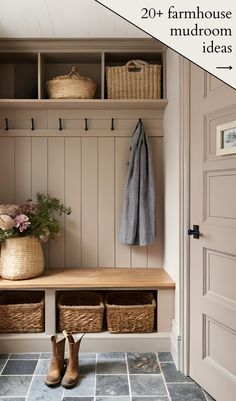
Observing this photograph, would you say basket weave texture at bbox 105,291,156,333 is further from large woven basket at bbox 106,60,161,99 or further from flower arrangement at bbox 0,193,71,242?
large woven basket at bbox 106,60,161,99

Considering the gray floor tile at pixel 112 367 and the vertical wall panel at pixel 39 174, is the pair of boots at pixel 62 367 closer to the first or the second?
the gray floor tile at pixel 112 367

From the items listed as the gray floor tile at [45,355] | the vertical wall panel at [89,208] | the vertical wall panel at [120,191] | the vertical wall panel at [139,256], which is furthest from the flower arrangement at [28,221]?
the gray floor tile at [45,355]

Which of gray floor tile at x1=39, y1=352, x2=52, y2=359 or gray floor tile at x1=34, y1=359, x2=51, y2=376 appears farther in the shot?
gray floor tile at x1=39, y1=352, x2=52, y2=359

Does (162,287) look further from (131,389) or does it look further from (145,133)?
(145,133)

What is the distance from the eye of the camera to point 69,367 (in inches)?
76.9

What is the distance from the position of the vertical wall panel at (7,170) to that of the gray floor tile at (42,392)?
1.44 metres

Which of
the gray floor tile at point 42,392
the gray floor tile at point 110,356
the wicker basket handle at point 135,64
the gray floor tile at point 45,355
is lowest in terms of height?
the gray floor tile at point 42,392

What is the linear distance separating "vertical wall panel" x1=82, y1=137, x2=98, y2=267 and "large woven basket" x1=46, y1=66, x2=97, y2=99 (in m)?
0.46

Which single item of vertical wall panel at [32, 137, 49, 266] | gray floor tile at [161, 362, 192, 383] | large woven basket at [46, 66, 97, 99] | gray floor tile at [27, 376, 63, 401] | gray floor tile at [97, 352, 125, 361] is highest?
large woven basket at [46, 66, 97, 99]

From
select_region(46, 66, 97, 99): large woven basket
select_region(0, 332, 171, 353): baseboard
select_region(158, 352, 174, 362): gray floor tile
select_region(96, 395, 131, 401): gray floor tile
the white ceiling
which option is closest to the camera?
select_region(96, 395, 131, 401): gray floor tile

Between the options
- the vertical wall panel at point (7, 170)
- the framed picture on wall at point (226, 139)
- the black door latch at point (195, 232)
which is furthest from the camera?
the vertical wall panel at point (7, 170)

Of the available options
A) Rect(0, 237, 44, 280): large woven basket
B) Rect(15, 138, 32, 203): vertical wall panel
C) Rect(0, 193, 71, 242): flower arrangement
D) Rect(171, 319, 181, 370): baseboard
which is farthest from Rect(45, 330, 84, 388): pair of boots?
Rect(15, 138, 32, 203): vertical wall panel

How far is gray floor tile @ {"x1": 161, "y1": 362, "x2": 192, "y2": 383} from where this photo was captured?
1.93 meters

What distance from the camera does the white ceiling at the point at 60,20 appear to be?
2.02 meters
